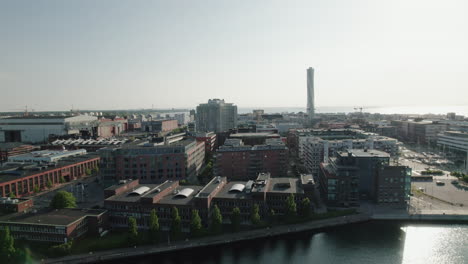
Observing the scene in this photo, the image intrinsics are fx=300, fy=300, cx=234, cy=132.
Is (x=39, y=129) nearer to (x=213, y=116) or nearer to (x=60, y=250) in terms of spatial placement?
(x=213, y=116)

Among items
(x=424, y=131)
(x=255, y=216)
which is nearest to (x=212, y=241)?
(x=255, y=216)

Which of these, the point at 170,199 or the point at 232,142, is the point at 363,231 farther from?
the point at 232,142

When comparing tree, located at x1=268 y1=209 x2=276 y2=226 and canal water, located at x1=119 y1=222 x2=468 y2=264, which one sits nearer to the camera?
canal water, located at x1=119 y1=222 x2=468 y2=264

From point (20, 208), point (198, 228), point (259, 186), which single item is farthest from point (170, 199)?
point (20, 208)

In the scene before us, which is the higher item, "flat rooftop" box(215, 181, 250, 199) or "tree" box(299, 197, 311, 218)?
"flat rooftop" box(215, 181, 250, 199)

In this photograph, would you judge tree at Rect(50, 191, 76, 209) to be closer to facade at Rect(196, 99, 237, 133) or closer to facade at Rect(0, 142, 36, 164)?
facade at Rect(0, 142, 36, 164)

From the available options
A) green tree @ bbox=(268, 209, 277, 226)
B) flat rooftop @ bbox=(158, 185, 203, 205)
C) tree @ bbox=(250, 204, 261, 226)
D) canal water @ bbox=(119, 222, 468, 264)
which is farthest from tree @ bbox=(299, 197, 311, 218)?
flat rooftop @ bbox=(158, 185, 203, 205)
